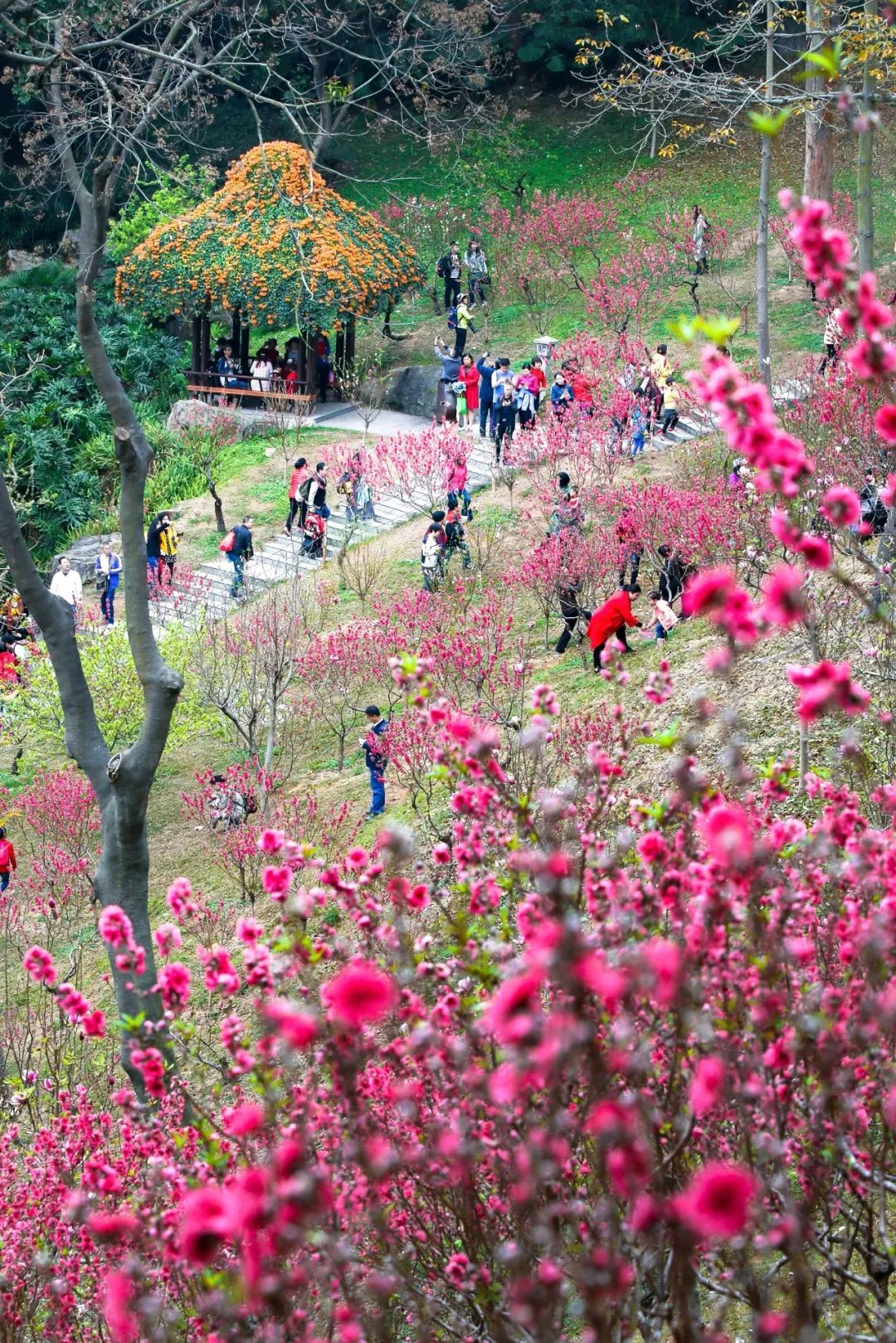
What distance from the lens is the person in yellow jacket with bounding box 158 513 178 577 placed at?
19.0 meters

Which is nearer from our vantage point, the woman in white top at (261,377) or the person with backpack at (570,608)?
the person with backpack at (570,608)

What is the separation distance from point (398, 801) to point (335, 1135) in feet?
29.8

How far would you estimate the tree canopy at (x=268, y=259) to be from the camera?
24.3 meters

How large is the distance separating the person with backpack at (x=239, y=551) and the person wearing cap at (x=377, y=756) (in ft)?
20.6

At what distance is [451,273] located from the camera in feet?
95.7

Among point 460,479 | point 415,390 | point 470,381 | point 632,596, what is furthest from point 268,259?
point 632,596

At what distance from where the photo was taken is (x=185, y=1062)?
10625 mm

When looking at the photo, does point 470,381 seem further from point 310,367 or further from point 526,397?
point 310,367

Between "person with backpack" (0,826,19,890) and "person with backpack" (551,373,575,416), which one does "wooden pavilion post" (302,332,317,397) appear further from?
"person with backpack" (0,826,19,890)

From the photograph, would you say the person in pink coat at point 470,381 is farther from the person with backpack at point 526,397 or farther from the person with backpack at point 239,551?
the person with backpack at point 239,551

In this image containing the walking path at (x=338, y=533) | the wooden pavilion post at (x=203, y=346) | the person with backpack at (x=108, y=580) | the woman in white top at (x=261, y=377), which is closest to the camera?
the person with backpack at (x=108, y=580)

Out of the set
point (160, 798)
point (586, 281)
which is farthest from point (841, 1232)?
point (586, 281)

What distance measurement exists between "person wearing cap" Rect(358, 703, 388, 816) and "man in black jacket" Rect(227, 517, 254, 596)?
6.29 meters

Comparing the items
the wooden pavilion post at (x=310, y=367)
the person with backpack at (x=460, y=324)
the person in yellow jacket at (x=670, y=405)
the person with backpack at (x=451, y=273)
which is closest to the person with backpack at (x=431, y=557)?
the person in yellow jacket at (x=670, y=405)
